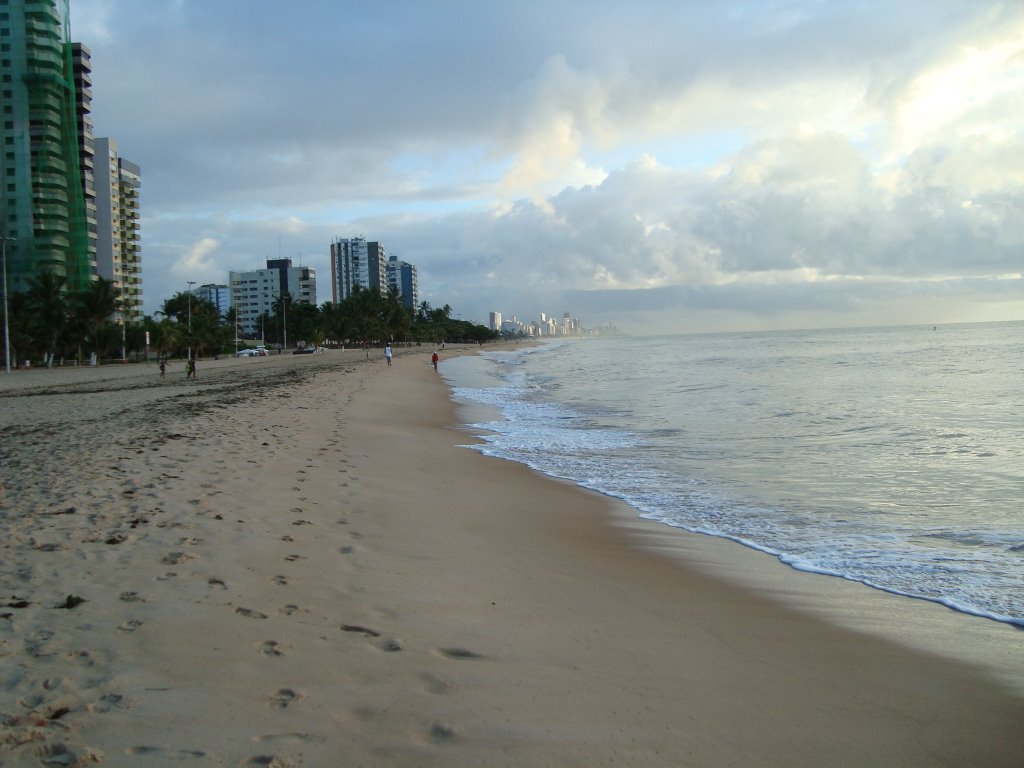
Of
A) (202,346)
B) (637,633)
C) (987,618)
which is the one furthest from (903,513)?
(202,346)

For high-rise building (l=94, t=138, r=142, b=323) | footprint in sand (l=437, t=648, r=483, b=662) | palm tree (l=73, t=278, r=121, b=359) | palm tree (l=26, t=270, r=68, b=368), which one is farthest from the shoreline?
high-rise building (l=94, t=138, r=142, b=323)

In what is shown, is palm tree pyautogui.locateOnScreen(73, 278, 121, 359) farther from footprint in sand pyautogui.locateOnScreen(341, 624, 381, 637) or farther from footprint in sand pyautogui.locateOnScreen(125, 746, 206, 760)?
footprint in sand pyautogui.locateOnScreen(125, 746, 206, 760)

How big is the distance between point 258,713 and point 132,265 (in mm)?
129708

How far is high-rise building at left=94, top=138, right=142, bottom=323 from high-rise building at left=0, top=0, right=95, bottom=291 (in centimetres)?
1979

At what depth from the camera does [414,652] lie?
3686mm

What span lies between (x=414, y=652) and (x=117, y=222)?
12916 centimetres

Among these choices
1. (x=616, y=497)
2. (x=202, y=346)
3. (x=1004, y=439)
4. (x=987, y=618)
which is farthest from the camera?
(x=202, y=346)

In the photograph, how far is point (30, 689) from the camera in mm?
3055

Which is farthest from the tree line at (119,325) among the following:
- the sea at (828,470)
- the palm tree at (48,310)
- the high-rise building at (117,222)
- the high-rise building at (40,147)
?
the sea at (828,470)

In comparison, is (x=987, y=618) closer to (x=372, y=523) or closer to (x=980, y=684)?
(x=980, y=684)

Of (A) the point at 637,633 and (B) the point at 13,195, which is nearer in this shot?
(A) the point at 637,633

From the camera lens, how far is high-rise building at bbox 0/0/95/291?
83688 mm

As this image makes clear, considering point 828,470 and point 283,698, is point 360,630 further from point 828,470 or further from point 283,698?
point 828,470

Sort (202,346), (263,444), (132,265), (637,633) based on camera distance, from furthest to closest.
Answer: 1. (132,265)
2. (202,346)
3. (263,444)
4. (637,633)
